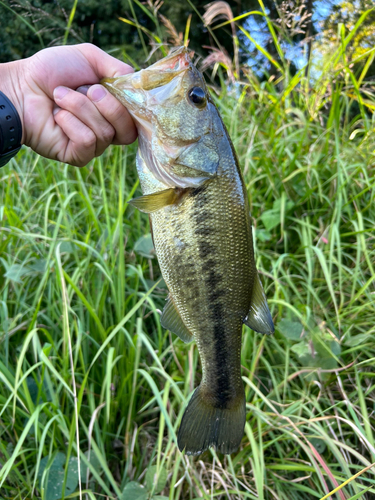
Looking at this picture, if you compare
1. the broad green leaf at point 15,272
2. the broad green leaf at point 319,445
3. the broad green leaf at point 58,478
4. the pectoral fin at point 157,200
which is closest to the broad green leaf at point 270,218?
the broad green leaf at point 319,445

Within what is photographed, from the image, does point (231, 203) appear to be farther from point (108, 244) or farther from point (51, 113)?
point (108, 244)

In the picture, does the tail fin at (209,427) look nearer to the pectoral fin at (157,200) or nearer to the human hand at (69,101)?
the pectoral fin at (157,200)

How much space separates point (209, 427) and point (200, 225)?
2.16ft

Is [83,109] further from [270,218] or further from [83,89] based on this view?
[270,218]

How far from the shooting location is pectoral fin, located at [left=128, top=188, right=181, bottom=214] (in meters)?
1.13

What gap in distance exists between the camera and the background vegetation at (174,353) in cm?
164

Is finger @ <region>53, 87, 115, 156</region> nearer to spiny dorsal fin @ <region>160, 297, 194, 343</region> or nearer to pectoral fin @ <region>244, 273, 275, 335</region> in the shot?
spiny dorsal fin @ <region>160, 297, 194, 343</region>

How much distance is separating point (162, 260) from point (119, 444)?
115 cm

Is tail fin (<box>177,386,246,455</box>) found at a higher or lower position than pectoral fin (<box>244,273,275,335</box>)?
lower

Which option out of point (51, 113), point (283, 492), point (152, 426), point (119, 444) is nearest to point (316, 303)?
point (283, 492)

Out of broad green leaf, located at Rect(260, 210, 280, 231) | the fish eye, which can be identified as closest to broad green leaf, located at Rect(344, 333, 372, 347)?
broad green leaf, located at Rect(260, 210, 280, 231)

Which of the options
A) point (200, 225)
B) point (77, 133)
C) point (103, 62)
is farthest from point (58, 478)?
point (103, 62)

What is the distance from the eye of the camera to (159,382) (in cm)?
203

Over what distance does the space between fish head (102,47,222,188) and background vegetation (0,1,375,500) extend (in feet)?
2.55
